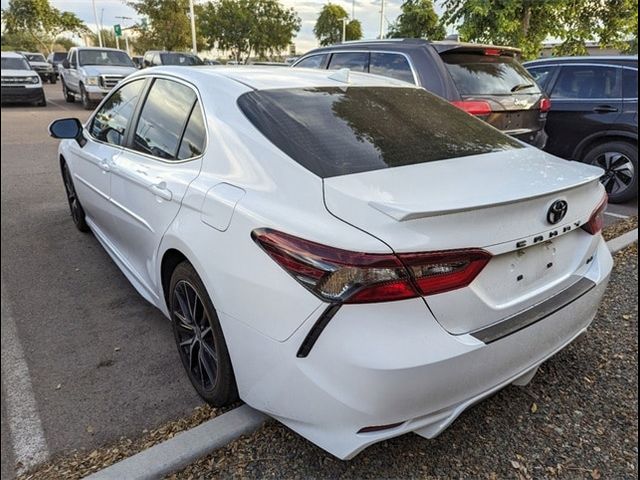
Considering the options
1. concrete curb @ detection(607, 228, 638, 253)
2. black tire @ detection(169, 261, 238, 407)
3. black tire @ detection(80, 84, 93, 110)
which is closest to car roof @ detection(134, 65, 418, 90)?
black tire @ detection(169, 261, 238, 407)

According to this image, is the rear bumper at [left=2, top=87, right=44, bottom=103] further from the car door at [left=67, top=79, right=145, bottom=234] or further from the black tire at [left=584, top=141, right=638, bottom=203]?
the black tire at [left=584, top=141, right=638, bottom=203]

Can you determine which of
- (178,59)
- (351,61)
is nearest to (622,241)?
(351,61)

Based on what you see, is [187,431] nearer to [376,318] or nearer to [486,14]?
[376,318]

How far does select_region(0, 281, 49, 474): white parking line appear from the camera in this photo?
2.21 meters

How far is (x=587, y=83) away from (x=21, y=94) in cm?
1668

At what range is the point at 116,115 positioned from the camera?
144 inches

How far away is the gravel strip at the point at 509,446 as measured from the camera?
212 centimetres

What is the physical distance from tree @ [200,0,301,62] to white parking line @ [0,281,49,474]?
19535mm

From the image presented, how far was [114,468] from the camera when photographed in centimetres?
205

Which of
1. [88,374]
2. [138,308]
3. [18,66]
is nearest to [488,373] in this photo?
[88,374]

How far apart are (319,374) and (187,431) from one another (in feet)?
2.98

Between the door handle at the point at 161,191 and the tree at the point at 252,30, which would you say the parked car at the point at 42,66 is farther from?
the door handle at the point at 161,191

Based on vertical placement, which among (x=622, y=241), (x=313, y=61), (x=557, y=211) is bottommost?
(x=622, y=241)

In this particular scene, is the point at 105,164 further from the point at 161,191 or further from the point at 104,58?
the point at 104,58
